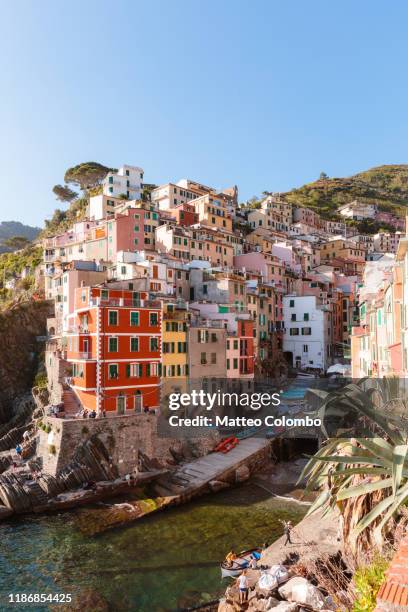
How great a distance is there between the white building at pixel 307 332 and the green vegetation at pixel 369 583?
52074 mm

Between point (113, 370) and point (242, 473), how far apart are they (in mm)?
13168

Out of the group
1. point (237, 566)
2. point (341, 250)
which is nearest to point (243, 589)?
point (237, 566)

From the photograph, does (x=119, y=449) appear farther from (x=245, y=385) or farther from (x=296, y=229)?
(x=296, y=229)

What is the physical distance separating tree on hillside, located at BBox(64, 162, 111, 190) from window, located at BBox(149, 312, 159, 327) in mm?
70662

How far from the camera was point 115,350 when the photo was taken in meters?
35.9

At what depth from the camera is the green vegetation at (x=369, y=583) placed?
7711 mm

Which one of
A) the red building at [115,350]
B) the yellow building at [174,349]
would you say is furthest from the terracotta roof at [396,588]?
the yellow building at [174,349]

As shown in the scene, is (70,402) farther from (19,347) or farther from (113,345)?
(19,347)

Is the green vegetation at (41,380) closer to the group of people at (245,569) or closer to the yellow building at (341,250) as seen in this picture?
the group of people at (245,569)

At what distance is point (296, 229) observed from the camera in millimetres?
102312

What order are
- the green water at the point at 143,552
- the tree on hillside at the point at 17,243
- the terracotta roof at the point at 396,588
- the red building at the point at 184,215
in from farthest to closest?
the tree on hillside at the point at 17,243 → the red building at the point at 184,215 → the green water at the point at 143,552 → the terracotta roof at the point at 396,588

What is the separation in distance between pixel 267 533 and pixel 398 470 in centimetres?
1948

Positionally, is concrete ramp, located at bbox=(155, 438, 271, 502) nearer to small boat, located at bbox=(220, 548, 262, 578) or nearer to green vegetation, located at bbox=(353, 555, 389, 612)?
small boat, located at bbox=(220, 548, 262, 578)

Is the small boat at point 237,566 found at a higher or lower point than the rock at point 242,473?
higher
